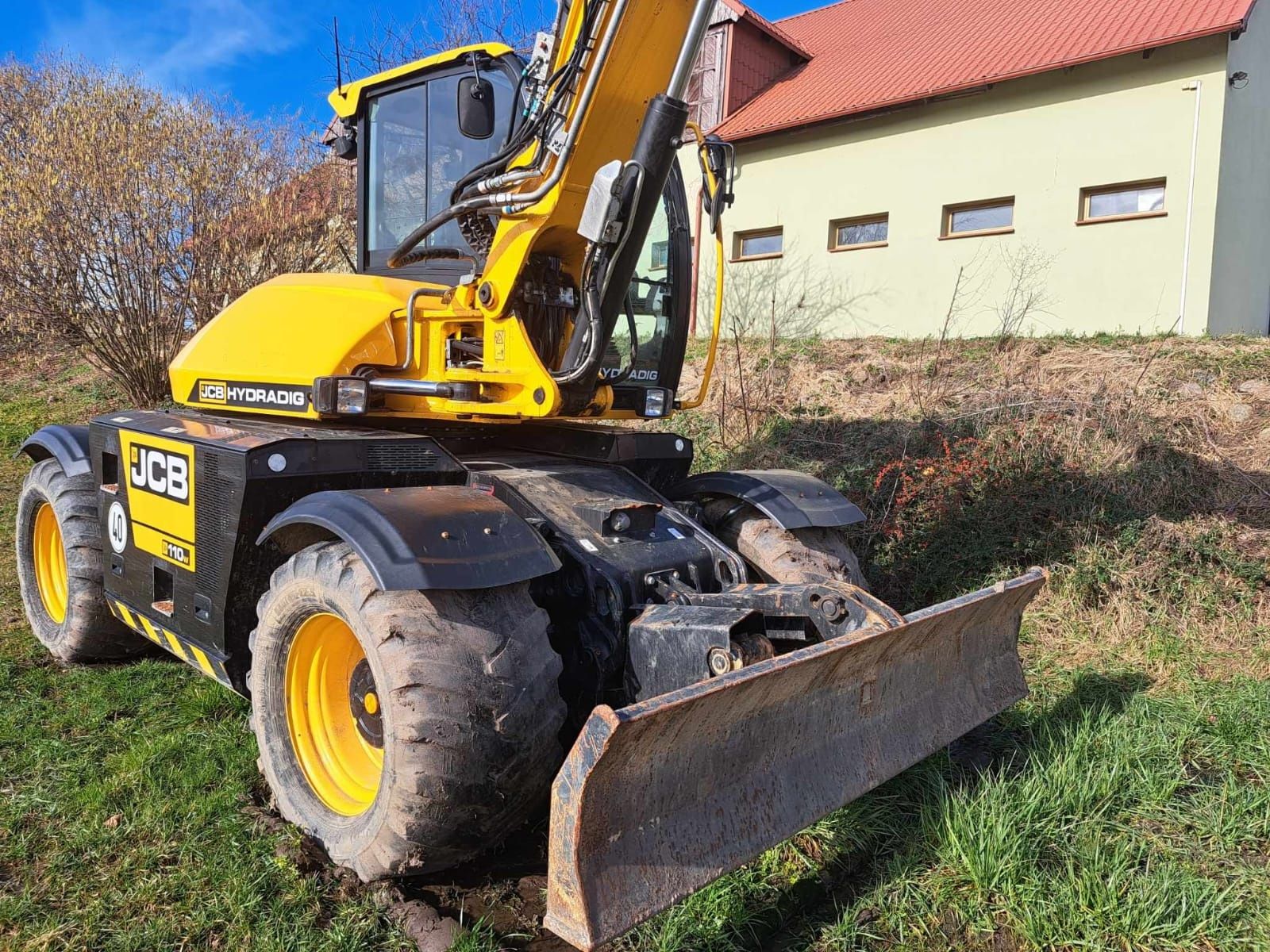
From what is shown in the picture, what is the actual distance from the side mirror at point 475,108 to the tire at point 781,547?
6.50 ft

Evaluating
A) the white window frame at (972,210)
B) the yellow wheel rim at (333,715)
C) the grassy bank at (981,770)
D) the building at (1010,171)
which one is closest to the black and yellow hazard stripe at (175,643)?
the grassy bank at (981,770)

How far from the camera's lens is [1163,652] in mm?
5004

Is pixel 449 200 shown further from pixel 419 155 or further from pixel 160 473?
pixel 160 473

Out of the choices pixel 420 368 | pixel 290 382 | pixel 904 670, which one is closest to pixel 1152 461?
pixel 904 670

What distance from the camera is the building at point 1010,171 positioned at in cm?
1056

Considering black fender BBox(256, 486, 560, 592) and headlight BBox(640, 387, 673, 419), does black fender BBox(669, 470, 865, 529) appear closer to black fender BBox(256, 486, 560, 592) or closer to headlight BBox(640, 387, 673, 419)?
headlight BBox(640, 387, 673, 419)

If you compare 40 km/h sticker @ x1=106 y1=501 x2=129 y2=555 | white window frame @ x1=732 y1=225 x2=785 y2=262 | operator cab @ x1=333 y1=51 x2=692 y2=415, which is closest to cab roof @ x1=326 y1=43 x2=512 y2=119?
operator cab @ x1=333 y1=51 x2=692 y2=415

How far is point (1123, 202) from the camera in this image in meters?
11.0

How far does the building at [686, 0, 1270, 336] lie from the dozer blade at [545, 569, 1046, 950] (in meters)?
8.65

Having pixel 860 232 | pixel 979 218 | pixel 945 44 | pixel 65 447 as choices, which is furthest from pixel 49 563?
pixel 945 44

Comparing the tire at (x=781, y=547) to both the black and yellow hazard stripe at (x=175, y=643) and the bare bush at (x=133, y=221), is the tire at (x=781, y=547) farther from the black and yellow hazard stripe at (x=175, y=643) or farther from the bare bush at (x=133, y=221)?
the bare bush at (x=133, y=221)

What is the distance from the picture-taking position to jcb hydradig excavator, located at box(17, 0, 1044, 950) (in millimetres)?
2824

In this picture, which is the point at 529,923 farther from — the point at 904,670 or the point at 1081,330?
the point at 1081,330

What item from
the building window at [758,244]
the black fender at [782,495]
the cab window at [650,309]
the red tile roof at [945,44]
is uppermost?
the red tile roof at [945,44]
